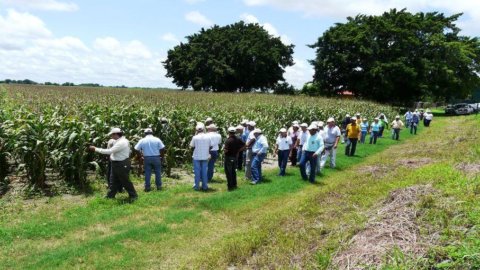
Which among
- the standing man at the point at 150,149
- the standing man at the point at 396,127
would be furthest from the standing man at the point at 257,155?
the standing man at the point at 396,127

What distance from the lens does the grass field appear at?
267 inches

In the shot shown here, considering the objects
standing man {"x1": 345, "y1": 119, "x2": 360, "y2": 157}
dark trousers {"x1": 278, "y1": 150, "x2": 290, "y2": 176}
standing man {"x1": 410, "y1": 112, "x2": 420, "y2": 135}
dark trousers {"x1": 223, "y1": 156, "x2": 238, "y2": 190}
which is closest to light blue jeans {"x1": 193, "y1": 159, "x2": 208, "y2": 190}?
dark trousers {"x1": 223, "y1": 156, "x2": 238, "y2": 190}

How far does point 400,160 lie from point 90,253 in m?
13.3

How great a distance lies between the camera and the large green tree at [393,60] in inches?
1994

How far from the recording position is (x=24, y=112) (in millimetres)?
13305

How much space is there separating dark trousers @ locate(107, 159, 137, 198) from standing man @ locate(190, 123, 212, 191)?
2.09 meters

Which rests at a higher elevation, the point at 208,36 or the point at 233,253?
the point at 208,36

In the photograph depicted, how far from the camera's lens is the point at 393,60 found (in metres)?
51.0

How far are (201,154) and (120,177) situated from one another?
8.26 ft

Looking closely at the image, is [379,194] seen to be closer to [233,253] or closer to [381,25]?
[233,253]

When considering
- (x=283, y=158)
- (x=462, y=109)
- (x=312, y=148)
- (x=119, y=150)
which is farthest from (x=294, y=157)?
(x=462, y=109)

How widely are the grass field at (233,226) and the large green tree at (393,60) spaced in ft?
132

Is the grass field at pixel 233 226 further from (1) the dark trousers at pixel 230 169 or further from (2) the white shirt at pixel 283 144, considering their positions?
(2) the white shirt at pixel 283 144

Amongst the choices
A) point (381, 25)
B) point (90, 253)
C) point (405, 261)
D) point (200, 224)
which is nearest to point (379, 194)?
point (200, 224)
